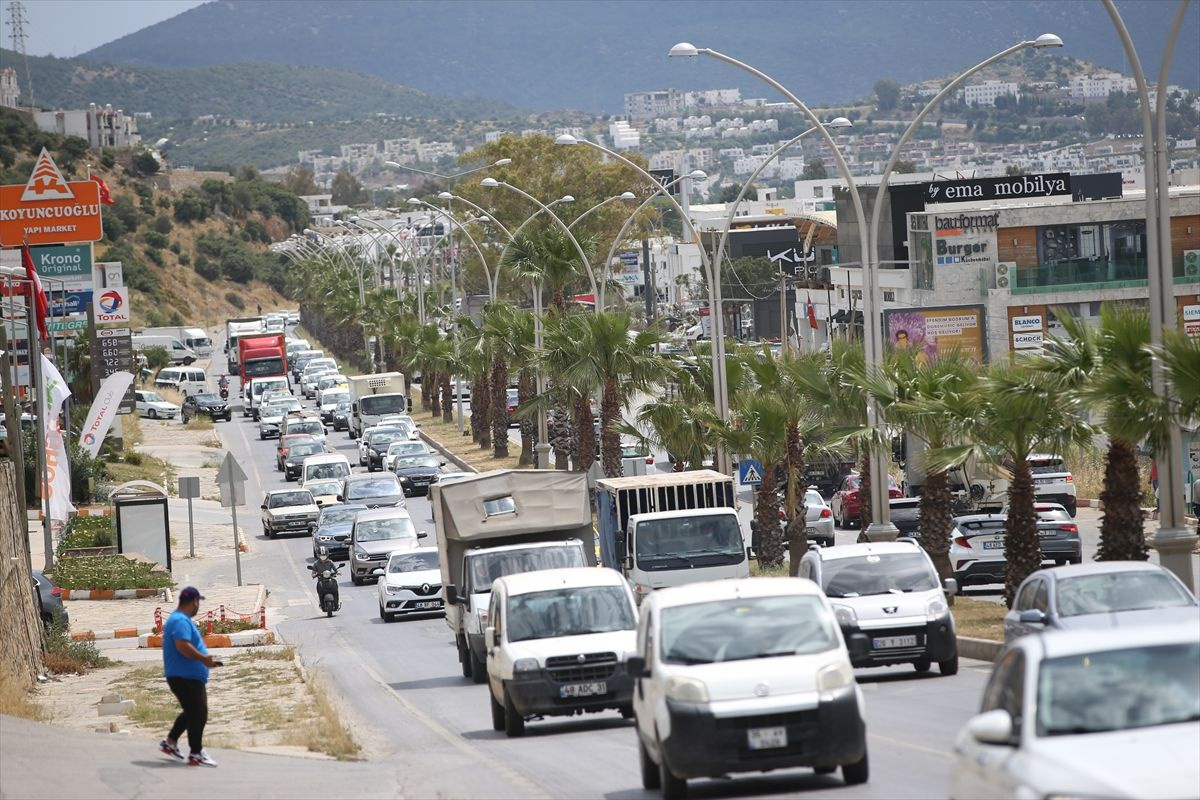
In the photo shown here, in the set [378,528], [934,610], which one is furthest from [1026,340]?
[934,610]

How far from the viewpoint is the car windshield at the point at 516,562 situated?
23.5 m

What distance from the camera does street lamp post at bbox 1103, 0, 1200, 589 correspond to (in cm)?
2023

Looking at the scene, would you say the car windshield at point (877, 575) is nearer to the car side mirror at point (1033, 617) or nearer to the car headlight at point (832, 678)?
the car side mirror at point (1033, 617)

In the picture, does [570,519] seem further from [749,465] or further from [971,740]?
[971,740]

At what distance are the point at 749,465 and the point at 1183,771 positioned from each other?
88.9 feet

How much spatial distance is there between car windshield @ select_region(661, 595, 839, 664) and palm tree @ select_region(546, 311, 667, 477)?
98.7 feet

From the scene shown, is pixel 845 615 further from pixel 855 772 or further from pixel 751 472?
pixel 751 472

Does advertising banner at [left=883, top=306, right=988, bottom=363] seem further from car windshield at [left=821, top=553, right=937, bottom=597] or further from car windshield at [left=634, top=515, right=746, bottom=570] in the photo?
car windshield at [left=821, top=553, right=937, bottom=597]

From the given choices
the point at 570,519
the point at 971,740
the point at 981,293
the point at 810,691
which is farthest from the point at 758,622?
the point at 981,293

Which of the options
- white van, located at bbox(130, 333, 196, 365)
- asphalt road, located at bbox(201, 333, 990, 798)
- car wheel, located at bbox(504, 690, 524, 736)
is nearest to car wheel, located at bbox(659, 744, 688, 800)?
asphalt road, located at bbox(201, 333, 990, 798)

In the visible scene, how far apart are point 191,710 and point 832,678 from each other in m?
5.54

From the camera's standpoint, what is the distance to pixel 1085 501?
47.0 meters

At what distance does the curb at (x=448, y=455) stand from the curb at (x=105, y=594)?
2395 cm

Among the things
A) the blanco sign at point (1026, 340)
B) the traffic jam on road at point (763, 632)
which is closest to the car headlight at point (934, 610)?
the traffic jam on road at point (763, 632)
